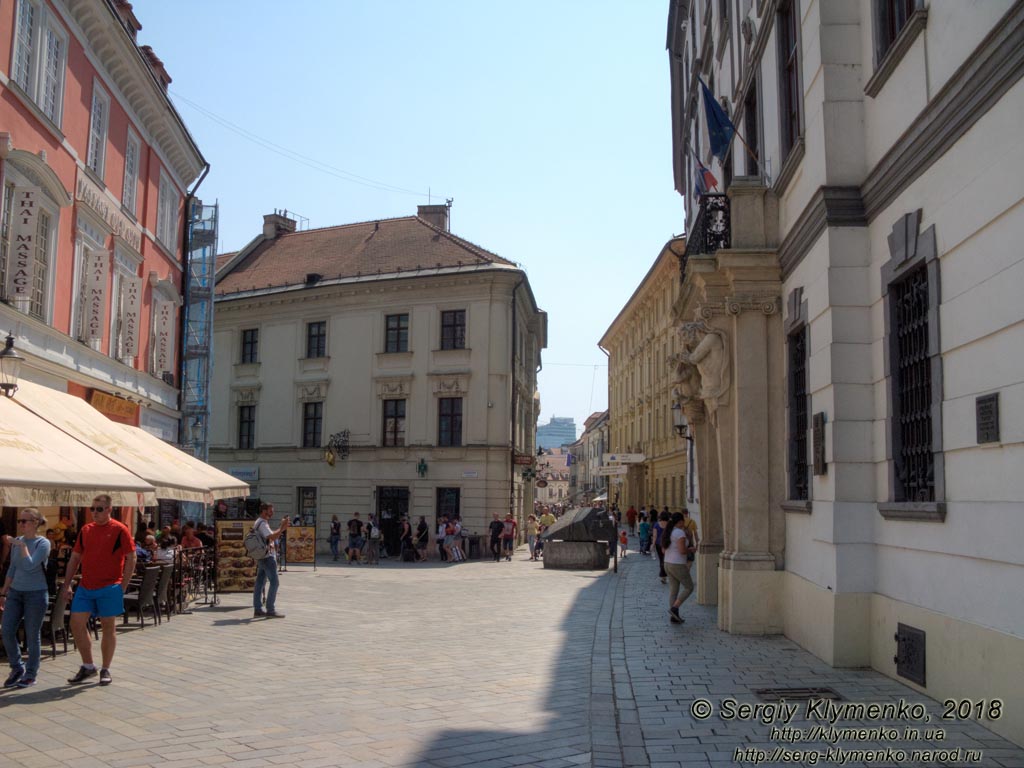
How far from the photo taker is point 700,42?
2166 cm

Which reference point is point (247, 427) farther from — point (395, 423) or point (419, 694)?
point (419, 694)

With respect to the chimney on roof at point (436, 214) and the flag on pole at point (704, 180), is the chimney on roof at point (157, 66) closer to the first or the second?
the flag on pole at point (704, 180)

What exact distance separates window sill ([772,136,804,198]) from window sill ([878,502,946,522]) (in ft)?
15.3

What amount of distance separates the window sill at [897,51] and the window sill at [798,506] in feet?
15.5

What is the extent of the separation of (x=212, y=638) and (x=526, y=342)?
33.2 meters

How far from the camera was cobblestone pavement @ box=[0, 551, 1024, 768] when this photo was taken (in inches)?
262

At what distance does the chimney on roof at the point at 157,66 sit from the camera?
23.2 metres

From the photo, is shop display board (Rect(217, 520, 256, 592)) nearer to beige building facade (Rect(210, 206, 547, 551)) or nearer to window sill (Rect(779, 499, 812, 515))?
window sill (Rect(779, 499, 812, 515))

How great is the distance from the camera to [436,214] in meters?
45.3

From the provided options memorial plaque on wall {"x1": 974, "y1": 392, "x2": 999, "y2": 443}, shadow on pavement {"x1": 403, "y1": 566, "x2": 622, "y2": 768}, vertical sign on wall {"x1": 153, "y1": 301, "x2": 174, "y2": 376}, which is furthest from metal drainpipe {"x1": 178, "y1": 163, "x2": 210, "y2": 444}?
memorial plaque on wall {"x1": 974, "y1": 392, "x2": 999, "y2": 443}

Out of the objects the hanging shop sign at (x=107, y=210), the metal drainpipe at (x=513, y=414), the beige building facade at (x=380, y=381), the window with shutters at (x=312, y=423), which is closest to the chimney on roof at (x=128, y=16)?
the hanging shop sign at (x=107, y=210)

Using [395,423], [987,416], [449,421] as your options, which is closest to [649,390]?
[449,421]

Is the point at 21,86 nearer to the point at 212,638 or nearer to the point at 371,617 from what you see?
the point at 212,638

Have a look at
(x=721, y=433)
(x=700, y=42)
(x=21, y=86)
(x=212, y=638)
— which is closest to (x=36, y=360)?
(x=21, y=86)
